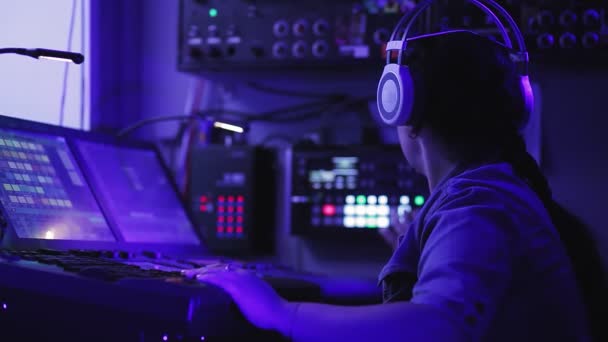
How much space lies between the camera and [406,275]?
1.00 m

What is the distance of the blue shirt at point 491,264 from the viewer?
82 cm

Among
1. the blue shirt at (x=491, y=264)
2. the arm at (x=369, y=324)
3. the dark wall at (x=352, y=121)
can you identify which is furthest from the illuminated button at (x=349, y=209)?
the arm at (x=369, y=324)

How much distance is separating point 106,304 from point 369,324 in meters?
0.33

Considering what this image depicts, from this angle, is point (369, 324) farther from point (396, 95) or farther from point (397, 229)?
point (397, 229)

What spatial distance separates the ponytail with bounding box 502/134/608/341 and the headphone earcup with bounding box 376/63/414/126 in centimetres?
16

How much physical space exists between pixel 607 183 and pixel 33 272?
157 centimetres

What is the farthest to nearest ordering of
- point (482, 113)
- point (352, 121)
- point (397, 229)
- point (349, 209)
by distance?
point (352, 121)
point (349, 209)
point (397, 229)
point (482, 113)

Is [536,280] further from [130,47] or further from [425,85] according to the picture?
[130,47]

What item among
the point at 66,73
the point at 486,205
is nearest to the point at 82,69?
the point at 66,73

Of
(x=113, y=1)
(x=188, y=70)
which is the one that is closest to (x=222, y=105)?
(x=188, y=70)

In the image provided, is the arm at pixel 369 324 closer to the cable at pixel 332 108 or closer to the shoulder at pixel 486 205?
the shoulder at pixel 486 205

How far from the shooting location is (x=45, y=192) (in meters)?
1.44

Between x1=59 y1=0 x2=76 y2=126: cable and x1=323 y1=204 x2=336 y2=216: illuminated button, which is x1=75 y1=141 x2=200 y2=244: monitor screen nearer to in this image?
x1=59 y1=0 x2=76 y2=126: cable

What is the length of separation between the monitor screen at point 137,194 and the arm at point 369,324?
0.77m
